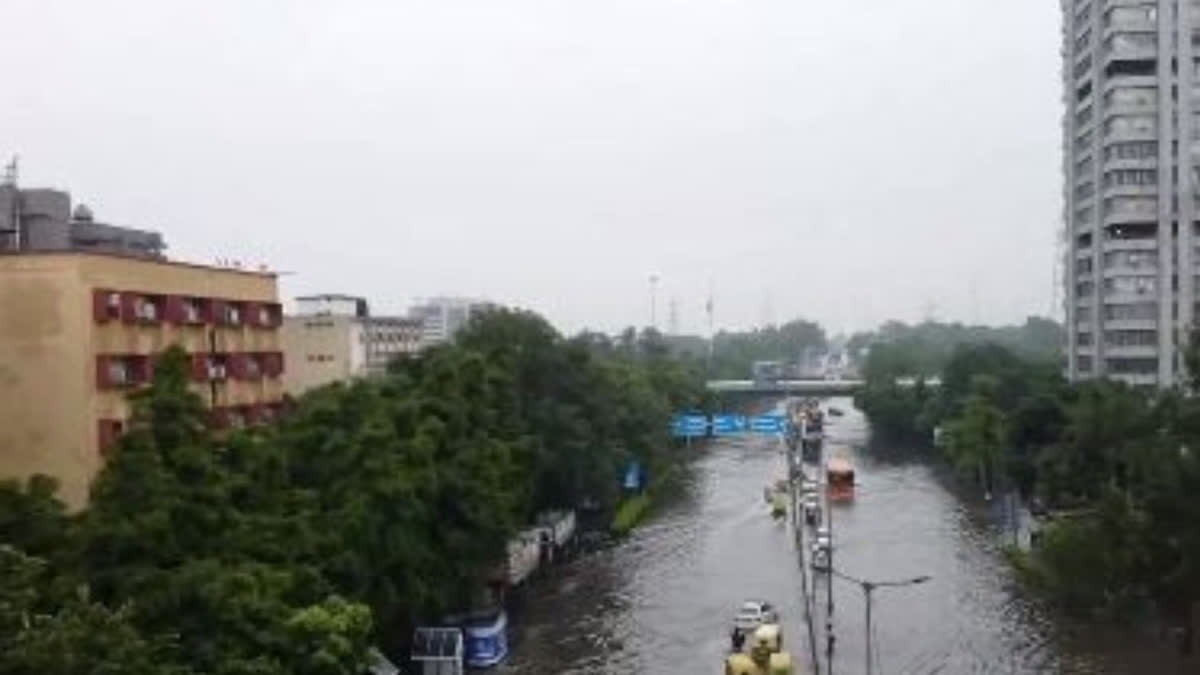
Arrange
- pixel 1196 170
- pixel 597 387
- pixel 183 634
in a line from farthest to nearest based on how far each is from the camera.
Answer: pixel 1196 170
pixel 597 387
pixel 183 634

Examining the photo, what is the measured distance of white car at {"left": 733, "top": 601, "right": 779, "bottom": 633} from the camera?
3002cm

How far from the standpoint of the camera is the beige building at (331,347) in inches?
2174

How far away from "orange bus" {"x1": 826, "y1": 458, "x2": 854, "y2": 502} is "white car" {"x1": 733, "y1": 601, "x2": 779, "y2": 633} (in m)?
23.9

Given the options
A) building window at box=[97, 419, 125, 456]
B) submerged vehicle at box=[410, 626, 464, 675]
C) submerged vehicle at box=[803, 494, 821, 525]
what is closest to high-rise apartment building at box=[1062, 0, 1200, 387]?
submerged vehicle at box=[803, 494, 821, 525]

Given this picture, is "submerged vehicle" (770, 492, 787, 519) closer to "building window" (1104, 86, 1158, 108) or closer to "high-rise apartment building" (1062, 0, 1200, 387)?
"high-rise apartment building" (1062, 0, 1200, 387)

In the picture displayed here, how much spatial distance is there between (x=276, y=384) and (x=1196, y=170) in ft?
100

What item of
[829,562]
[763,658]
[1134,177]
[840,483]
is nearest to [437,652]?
[763,658]

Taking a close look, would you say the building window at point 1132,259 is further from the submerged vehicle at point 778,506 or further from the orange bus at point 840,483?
the submerged vehicle at point 778,506

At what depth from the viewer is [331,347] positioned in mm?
56500

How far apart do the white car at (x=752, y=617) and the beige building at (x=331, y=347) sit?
21.5 metres

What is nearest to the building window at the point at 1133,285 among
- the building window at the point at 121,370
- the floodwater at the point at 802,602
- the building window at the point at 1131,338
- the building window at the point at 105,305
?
the building window at the point at 1131,338

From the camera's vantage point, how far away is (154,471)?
57.3 ft

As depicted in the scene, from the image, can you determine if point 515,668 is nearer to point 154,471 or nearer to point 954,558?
point 154,471

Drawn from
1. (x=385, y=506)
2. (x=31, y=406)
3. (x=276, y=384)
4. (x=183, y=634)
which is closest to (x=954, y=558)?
(x=276, y=384)
